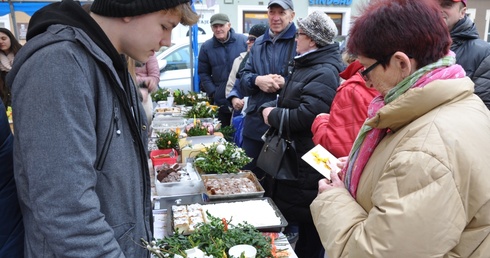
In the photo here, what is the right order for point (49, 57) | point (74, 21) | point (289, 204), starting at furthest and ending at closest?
point (289, 204), point (74, 21), point (49, 57)

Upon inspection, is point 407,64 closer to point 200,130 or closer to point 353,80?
point 353,80

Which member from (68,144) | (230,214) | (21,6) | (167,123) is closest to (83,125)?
(68,144)

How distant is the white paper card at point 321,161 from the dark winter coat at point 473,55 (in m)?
1.05

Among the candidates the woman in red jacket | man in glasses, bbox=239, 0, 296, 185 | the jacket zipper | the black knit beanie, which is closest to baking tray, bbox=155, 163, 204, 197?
the woman in red jacket

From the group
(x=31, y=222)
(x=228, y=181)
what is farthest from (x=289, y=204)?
(x=31, y=222)

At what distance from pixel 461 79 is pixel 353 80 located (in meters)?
0.98

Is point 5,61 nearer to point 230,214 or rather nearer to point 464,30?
point 230,214

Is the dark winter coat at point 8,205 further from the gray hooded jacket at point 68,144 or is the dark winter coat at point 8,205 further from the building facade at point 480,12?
the building facade at point 480,12

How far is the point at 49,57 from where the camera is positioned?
0.88 m

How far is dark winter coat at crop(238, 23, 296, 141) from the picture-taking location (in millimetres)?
3135

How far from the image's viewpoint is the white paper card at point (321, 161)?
1.69 m

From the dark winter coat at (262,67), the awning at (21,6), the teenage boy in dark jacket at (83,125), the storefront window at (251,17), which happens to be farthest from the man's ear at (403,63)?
the storefront window at (251,17)

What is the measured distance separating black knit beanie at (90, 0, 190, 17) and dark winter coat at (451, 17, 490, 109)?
1.88 metres

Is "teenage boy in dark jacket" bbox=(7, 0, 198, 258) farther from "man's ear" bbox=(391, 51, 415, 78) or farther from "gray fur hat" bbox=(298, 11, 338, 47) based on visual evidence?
"gray fur hat" bbox=(298, 11, 338, 47)
